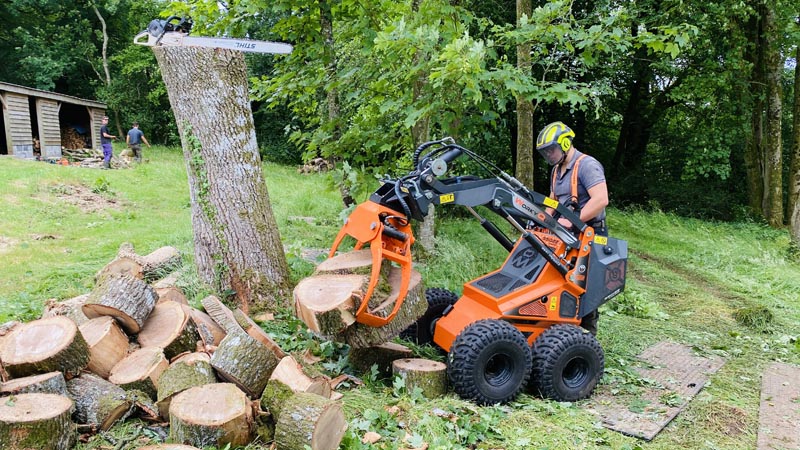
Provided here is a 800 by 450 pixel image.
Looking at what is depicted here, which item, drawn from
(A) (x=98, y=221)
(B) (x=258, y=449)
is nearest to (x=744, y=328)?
(B) (x=258, y=449)

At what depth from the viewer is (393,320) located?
12.7 ft

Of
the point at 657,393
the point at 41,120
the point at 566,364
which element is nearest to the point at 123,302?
the point at 566,364

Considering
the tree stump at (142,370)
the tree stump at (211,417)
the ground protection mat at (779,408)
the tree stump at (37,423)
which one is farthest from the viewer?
the ground protection mat at (779,408)

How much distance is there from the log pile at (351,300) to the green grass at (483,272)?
427mm

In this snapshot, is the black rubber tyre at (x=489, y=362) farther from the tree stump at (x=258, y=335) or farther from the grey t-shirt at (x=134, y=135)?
the grey t-shirt at (x=134, y=135)

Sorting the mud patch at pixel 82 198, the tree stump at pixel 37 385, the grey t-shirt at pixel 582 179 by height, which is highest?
the grey t-shirt at pixel 582 179

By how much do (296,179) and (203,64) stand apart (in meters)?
12.6

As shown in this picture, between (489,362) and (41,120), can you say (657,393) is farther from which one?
(41,120)

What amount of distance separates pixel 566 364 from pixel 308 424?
7.00 feet

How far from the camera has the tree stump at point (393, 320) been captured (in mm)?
3791

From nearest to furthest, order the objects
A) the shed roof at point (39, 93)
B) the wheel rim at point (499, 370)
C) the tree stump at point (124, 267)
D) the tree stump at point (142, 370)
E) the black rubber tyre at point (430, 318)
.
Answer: the tree stump at point (142, 370)
the wheel rim at point (499, 370)
the black rubber tyre at point (430, 318)
the tree stump at point (124, 267)
the shed roof at point (39, 93)

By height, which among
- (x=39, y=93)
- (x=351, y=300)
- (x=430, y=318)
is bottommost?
(x=430, y=318)

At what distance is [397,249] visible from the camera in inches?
154

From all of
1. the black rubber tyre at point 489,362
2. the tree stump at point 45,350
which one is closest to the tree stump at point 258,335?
the tree stump at point 45,350
